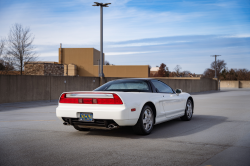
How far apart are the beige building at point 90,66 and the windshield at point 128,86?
183ft

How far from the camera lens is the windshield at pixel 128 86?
723cm

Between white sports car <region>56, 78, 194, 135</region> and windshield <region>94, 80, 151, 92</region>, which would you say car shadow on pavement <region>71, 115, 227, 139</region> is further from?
windshield <region>94, 80, 151, 92</region>

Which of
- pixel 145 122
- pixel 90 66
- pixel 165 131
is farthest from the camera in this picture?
pixel 90 66

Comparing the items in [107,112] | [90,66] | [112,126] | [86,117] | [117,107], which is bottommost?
[112,126]

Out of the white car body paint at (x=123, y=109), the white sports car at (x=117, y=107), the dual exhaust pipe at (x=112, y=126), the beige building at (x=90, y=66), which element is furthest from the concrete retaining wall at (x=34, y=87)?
the beige building at (x=90, y=66)

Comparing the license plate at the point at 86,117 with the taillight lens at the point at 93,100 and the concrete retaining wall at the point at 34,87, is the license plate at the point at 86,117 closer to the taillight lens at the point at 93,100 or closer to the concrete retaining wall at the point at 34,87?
Answer: the taillight lens at the point at 93,100

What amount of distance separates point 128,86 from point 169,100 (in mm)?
1270

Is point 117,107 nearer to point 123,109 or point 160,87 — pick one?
point 123,109

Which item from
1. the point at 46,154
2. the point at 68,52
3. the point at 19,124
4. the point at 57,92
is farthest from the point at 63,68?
the point at 46,154

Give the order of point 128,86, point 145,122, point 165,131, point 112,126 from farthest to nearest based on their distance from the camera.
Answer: point 128,86, point 165,131, point 145,122, point 112,126

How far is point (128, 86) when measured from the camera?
7.32 m

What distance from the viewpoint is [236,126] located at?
7.84 meters

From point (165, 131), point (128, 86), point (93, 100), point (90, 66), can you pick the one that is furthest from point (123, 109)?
point (90, 66)

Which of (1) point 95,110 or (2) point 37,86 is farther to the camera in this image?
(2) point 37,86
